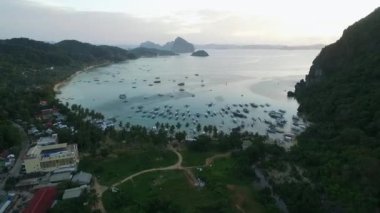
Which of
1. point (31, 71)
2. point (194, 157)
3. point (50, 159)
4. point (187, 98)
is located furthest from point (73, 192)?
point (31, 71)

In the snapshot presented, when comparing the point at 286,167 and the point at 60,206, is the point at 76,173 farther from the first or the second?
the point at 286,167

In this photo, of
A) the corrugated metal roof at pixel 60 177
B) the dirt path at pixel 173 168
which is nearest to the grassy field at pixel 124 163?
the dirt path at pixel 173 168

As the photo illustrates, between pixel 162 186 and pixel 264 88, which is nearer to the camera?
pixel 162 186

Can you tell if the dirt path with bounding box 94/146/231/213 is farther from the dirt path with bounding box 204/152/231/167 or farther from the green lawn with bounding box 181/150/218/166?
the green lawn with bounding box 181/150/218/166

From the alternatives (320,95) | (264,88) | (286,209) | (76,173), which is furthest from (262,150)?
(264,88)

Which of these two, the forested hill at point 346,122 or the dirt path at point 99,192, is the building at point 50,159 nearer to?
the dirt path at point 99,192

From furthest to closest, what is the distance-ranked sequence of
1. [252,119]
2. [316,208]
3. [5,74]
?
[5,74], [252,119], [316,208]

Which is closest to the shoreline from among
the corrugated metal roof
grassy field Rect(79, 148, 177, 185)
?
grassy field Rect(79, 148, 177, 185)
